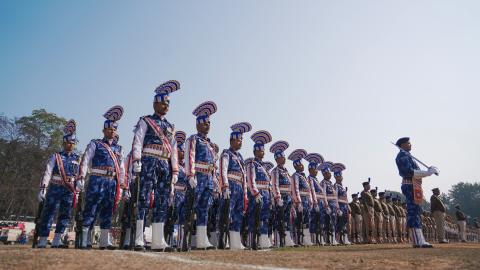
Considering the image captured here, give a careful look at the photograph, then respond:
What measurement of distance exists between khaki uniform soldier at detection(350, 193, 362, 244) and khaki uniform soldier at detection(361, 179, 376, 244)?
9.9 inches

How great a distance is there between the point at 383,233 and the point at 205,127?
40.6 ft

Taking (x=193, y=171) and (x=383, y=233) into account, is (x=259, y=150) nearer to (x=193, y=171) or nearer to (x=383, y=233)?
(x=193, y=171)

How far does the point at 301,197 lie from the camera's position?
1295 centimetres

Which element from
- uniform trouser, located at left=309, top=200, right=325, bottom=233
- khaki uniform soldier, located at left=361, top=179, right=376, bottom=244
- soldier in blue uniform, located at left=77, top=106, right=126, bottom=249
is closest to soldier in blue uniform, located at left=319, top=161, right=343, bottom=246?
uniform trouser, located at left=309, top=200, right=325, bottom=233

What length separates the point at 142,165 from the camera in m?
7.30

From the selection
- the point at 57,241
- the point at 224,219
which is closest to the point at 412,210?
the point at 224,219

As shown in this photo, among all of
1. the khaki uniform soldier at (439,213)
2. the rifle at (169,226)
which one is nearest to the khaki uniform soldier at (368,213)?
the khaki uniform soldier at (439,213)

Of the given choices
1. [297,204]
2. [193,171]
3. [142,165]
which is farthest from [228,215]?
[297,204]

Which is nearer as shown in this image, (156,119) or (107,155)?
(156,119)

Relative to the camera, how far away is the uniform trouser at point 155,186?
7094 millimetres

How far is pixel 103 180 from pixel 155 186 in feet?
5.90

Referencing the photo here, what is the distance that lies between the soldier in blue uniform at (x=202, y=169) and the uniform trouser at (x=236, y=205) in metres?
1.13

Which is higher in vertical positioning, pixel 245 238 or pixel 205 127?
pixel 205 127

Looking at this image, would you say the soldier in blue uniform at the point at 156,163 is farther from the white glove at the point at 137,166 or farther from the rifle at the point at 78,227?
the rifle at the point at 78,227
